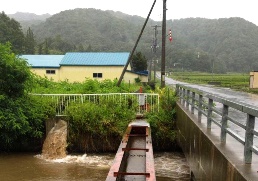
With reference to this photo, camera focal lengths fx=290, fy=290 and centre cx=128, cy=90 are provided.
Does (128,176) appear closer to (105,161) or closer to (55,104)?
(105,161)

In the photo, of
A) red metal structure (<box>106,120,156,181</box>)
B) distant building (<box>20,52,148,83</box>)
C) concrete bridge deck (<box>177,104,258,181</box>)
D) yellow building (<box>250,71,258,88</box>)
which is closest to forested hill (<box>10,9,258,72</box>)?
yellow building (<box>250,71,258,88</box>)

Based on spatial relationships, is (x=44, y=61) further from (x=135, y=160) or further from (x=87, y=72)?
(x=135, y=160)

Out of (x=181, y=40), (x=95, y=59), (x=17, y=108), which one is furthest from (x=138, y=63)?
(x=181, y=40)

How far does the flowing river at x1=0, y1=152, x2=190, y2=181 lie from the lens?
9805mm

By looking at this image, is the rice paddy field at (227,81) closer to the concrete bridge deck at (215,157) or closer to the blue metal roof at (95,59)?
the blue metal roof at (95,59)

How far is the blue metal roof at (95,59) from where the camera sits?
1166 inches

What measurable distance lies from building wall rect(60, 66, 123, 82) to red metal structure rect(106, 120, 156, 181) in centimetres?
1897

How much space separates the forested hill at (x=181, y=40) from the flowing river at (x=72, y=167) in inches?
2676

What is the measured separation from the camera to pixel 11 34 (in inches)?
2611

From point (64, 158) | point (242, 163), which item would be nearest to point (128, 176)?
point (242, 163)

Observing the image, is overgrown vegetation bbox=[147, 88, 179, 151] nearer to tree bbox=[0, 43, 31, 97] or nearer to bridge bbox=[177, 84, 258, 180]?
bridge bbox=[177, 84, 258, 180]

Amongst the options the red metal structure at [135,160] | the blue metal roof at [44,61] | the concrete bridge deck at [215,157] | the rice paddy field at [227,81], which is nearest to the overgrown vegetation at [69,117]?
the red metal structure at [135,160]

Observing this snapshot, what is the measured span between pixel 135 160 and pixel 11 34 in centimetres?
6629

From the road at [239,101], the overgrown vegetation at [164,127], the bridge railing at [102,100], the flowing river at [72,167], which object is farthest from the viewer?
the bridge railing at [102,100]
